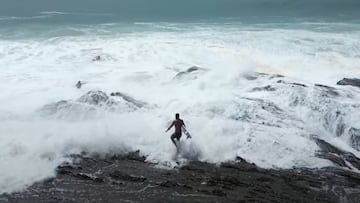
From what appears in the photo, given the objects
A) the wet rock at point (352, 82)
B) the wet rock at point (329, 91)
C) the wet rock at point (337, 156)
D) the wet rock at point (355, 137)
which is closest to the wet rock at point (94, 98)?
the wet rock at point (337, 156)

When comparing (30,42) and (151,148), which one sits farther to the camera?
(30,42)

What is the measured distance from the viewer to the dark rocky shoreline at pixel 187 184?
10.9 metres

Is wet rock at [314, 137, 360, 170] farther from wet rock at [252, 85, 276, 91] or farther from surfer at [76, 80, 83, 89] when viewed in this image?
surfer at [76, 80, 83, 89]

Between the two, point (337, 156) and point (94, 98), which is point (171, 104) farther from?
point (337, 156)

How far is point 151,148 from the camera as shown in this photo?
13.9 meters

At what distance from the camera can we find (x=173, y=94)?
1866cm

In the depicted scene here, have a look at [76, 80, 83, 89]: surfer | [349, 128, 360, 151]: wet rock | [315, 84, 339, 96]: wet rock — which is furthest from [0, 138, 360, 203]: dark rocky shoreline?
[76, 80, 83, 89]: surfer

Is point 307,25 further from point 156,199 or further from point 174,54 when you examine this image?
point 156,199

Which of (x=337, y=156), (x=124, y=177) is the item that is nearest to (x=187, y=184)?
(x=124, y=177)

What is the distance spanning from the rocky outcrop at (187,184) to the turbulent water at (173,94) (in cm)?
55

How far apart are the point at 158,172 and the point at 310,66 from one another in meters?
14.7

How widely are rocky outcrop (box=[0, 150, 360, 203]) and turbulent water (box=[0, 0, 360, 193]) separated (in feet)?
1.81

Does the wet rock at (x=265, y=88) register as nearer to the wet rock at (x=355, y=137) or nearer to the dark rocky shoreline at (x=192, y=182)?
the wet rock at (x=355, y=137)

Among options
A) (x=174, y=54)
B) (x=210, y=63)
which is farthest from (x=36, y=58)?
(x=210, y=63)
